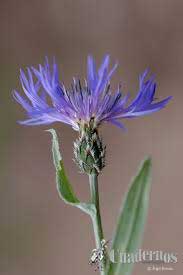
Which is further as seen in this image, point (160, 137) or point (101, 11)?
point (101, 11)

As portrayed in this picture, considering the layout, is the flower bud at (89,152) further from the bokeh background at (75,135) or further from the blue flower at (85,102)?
the bokeh background at (75,135)

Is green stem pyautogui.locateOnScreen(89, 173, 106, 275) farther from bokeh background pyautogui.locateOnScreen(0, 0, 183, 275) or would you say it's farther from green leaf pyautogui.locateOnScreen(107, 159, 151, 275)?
bokeh background pyautogui.locateOnScreen(0, 0, 183, 275)

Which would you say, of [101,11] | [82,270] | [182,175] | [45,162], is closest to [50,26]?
[101,11]

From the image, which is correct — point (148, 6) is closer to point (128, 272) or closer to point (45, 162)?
point (45, 162)

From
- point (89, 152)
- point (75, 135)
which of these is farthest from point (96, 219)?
point (75, 135)

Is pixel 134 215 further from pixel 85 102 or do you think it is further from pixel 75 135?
pixel 75 135

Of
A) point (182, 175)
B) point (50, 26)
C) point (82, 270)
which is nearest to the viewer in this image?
point (82, 270)
